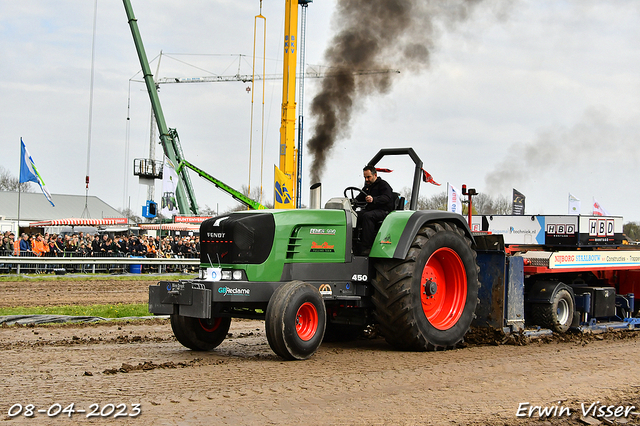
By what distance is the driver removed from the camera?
26.2 feet

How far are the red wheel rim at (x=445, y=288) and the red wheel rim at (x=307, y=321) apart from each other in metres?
1.74

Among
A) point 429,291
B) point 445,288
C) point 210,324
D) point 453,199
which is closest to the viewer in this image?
point 210,324

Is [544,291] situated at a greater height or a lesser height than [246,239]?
lesser

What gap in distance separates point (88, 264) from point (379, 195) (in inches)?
683

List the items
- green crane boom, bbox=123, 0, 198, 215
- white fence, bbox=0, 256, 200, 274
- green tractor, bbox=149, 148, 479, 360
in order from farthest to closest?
green crane boom, bbox=123, 0, 198, 215
white fence, bbox=0, 256, 200, 274
green tractor, bbox=149, 148, 479, 360

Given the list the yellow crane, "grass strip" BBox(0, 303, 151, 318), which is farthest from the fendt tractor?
the yellow crane

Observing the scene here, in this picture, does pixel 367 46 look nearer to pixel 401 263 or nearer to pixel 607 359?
pixel 401 263

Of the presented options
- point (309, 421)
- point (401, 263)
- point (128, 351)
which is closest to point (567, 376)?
point (401, 263)

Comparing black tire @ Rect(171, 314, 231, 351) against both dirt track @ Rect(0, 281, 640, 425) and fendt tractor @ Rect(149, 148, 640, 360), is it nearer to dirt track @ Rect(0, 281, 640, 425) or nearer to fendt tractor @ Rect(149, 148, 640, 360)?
fendt tractor @ Rect(149, 148, 640, 360)

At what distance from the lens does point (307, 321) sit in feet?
23.6

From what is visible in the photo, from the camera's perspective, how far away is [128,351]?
7.73 m

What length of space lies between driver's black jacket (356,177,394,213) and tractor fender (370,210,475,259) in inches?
7.8

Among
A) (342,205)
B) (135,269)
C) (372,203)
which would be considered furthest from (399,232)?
(135,269)

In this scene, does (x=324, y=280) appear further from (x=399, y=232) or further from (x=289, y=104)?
(x=289, y=104)
